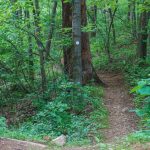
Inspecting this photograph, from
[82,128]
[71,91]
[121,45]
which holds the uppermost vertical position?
[121,45]

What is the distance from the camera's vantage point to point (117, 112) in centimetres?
985

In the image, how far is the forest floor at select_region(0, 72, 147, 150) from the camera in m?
7.93

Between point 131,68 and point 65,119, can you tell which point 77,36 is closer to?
point 65,119

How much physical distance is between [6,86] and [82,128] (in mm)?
4324

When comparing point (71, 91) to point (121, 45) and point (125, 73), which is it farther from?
point (121, 45)

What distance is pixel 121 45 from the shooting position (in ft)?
72.6

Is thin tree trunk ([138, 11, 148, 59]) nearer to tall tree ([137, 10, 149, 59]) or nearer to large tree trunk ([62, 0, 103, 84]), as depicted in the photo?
tall tree ([137, 10, 149, 59])

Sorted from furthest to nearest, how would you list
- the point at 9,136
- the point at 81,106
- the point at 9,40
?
the point at 9,40 → the point at 81,106 → the point at 9,136

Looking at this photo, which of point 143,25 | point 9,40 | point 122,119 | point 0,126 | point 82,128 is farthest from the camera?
point 143,25

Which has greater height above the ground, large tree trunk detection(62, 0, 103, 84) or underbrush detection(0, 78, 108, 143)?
large tree trunk detection(62, 0, 103, 84)

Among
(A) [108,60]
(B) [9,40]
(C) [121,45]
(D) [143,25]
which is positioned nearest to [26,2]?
(B) [9,40]

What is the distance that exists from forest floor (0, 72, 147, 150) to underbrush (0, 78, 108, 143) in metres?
0.27

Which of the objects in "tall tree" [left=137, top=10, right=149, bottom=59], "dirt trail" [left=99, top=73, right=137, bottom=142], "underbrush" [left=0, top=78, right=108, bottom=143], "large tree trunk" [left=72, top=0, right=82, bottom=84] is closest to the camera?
"underbrush" [left=0, top=78, right=108, bottom=143]

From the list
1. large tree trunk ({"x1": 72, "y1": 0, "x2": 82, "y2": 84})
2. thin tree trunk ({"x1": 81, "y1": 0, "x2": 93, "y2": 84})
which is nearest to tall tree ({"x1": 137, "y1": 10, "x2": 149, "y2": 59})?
thin tree trunk ({"x1": 81, "y1": 0, "x2": 93, "y2": 84})
